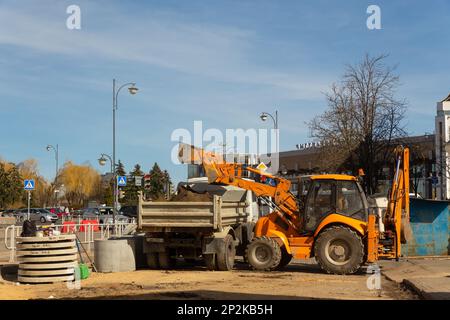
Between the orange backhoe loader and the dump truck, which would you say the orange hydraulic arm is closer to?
the orange backhoe loader

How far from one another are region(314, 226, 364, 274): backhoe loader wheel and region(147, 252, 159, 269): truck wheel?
439 cm

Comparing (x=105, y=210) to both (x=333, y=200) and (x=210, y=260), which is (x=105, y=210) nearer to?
(x=210, y=260)

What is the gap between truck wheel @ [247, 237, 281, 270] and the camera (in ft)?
54.0

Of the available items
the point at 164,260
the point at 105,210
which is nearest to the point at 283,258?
the point at 164,260

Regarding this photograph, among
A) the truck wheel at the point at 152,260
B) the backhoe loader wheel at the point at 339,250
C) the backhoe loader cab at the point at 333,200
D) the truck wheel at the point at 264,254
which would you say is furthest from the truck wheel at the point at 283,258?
the truck wheel at the point at 152,260

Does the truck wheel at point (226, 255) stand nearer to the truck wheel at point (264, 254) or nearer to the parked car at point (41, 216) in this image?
the truck wheel at point (264, 254)

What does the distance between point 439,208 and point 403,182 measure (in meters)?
4.48

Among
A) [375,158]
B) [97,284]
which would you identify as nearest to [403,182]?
[97,284]

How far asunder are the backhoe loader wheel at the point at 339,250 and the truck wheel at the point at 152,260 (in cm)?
439

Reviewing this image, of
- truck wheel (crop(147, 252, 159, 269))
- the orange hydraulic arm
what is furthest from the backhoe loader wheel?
truck wheel (crop(147, 252, 159, 269))

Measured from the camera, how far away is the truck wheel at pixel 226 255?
53.4 feet

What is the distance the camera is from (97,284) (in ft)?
45.8

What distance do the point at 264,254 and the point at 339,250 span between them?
6.79 ft
